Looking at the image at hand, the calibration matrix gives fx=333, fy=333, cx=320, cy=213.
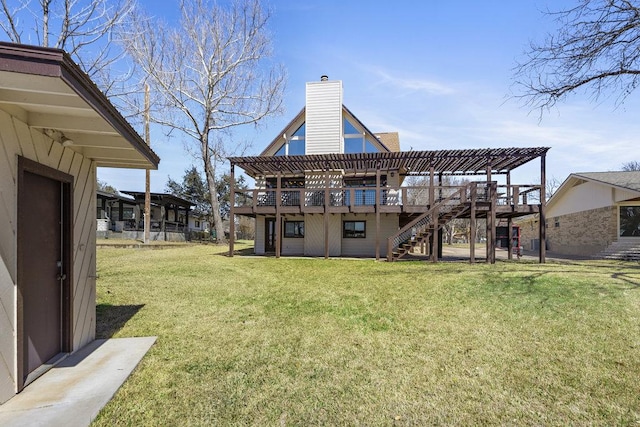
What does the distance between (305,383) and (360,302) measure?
10.9ft

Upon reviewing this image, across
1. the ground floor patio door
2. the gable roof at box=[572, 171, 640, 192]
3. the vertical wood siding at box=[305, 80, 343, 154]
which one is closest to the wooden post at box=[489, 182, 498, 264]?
the vertical wood siding at box=[305, 80, 343, 154]

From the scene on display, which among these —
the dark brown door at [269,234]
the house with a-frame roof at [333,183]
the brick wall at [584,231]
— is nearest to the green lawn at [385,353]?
the house with a-frame roof at [333,183]

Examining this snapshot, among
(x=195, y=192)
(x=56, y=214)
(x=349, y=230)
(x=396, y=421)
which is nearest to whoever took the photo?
(x=396, y=421)

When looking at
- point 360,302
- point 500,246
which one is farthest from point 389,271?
point 500,246

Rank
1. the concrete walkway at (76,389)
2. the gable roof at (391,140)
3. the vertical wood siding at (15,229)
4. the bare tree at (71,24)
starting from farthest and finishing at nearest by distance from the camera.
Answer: the gable roof at (391,140) < the bare tree at (71,24) < the vertical wood siding at (15,229) < the concrete walkway at (76,389)

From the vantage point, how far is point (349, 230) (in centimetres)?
1762

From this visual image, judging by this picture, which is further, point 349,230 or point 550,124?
point 349,230

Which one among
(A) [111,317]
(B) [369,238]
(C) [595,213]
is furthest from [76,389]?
(C) [595,213]

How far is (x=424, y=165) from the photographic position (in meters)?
16.4

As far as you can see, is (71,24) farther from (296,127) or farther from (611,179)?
(611,179)

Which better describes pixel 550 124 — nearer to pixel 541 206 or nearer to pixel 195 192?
pixel 541 206

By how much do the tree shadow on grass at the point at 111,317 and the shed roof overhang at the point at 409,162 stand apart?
30.7 ft

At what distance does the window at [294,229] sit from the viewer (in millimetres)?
17938

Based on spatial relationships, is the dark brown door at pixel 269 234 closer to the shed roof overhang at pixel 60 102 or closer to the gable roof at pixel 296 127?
the gable roof at pixel 296 127
